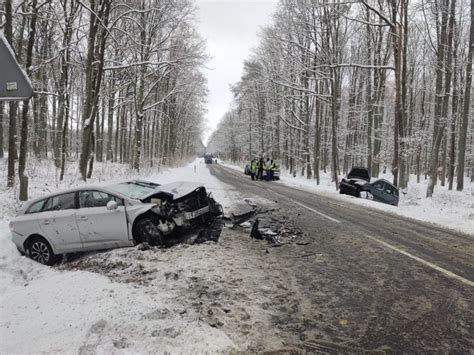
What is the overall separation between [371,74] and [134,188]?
28485 mm

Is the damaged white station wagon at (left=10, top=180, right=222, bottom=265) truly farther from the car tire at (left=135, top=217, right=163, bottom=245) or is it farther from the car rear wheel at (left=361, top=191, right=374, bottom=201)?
the car rear wheel at (left=361, top=191, right=374, bottom=201)

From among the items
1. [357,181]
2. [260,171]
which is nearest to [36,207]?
[357,181]

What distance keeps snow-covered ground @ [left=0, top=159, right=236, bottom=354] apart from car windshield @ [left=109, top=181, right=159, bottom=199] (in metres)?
2.08

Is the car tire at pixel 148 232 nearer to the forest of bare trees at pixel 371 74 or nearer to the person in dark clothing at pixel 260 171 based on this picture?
the forest of bare trees at pixel 371 74

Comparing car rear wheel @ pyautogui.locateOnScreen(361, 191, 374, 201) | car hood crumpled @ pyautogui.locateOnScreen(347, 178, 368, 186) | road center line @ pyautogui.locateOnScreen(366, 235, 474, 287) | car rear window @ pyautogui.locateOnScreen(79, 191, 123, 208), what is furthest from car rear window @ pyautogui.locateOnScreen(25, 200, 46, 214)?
car hood crumpled @ pyautogui.locateOnScreen(347, 178, 368, 186)

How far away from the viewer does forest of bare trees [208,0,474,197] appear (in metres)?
20.4

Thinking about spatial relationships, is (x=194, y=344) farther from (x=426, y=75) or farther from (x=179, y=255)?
(x=426, y=75)

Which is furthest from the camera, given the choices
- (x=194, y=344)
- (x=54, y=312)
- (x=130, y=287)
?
(x=130, y=287)

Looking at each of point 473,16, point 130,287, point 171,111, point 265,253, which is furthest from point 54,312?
point 171,111

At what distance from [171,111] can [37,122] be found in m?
14.4

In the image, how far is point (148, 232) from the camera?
24.5 feet

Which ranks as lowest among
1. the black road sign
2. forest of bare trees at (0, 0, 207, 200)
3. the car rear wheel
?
the car rear wheel

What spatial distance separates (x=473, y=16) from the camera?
62.2 ft

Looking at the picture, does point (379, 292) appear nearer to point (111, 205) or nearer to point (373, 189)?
point (111, 205)
